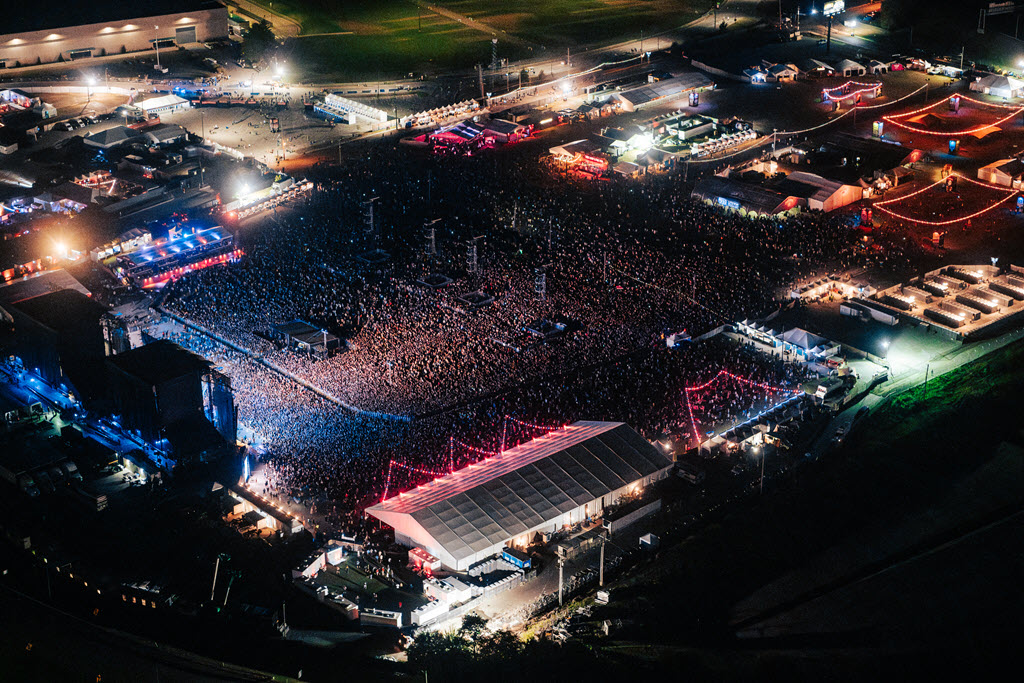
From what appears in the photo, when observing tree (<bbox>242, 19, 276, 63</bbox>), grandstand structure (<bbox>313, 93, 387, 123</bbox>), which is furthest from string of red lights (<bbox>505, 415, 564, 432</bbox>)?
tree (<bbox>242, 19, 276, 63</bbox>)

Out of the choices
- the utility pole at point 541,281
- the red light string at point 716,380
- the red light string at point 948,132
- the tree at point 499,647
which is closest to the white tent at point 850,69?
the red light string at point 948,132

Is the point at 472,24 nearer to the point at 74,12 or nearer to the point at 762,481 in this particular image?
the point at 74,12

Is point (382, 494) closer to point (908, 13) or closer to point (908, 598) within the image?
point (908, 598)

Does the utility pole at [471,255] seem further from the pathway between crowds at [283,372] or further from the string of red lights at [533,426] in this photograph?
the string of red lights at [533,426]

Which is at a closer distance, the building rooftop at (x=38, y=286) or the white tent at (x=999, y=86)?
the building rooftop at (x=38, y=286)

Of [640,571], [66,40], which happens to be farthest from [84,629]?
[66,40]

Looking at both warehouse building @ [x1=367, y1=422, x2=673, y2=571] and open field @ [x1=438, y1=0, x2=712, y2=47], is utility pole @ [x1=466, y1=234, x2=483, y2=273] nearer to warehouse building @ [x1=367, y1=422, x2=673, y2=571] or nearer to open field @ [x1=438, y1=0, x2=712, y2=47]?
warehouse building @ [x1=367, y1=422, x2=673, y2=571]
